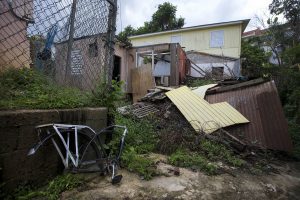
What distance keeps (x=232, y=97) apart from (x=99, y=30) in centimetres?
525

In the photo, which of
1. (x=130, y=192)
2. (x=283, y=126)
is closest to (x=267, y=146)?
(x=283, y=126)

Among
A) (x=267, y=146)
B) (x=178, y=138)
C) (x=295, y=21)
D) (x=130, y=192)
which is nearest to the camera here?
(x=130, y=192)

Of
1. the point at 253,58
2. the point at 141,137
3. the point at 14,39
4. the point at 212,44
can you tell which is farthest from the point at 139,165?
the point at 253,58

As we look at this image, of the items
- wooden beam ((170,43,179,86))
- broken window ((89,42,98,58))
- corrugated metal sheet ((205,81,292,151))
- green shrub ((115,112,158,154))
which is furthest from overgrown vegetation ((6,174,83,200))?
wooden beam ((170,43,179,86))

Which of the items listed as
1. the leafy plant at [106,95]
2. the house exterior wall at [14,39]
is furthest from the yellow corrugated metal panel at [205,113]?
the house exterior wall at [14,39]

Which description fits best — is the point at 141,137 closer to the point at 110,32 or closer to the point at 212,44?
the point at 110,32

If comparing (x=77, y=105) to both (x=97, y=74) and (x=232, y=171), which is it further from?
(x=232, y=171)

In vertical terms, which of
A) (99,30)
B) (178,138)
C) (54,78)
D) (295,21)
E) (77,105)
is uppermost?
(295,21)

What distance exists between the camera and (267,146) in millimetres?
5656

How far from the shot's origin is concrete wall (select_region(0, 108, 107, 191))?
203 cm

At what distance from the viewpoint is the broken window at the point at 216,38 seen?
18656 mm

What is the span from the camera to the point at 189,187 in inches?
122

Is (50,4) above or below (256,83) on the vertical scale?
above

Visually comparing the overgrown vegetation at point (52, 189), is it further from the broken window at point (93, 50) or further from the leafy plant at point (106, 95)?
the broken window at point (93, 50)
